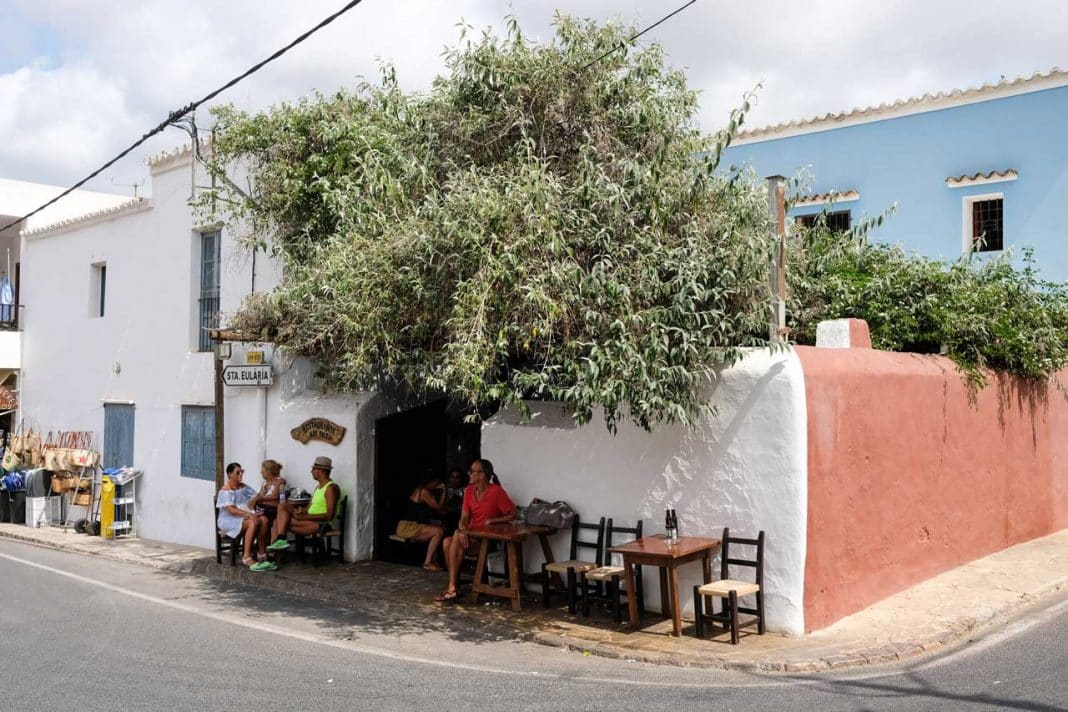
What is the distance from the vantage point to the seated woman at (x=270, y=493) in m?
12.4

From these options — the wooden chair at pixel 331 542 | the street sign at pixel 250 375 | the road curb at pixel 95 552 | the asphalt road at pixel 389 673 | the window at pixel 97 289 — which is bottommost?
the road curb at pixel 95 552

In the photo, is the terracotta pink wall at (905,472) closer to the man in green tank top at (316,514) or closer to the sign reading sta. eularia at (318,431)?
the man in green tank top at (316,514)

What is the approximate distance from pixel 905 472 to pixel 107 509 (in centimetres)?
1257

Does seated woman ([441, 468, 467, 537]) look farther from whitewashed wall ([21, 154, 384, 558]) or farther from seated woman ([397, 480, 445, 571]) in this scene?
whitewashed wall ([21, 154, 384, 558])

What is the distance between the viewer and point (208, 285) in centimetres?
1543

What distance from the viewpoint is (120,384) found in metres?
17.3

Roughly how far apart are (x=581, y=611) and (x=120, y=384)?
445 inches

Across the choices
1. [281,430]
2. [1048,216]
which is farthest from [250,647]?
[1048,216]

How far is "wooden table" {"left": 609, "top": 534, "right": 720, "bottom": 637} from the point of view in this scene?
314 inches

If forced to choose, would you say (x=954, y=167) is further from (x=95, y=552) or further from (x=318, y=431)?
(x=95, y=552)

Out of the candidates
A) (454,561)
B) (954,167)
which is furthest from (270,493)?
(954,167)

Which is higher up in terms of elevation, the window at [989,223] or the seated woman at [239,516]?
the window at [989,223]

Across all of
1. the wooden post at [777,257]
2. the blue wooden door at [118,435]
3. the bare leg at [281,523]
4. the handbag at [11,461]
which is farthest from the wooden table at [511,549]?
the handbag at [11,461]

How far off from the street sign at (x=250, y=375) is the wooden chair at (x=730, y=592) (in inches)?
285
